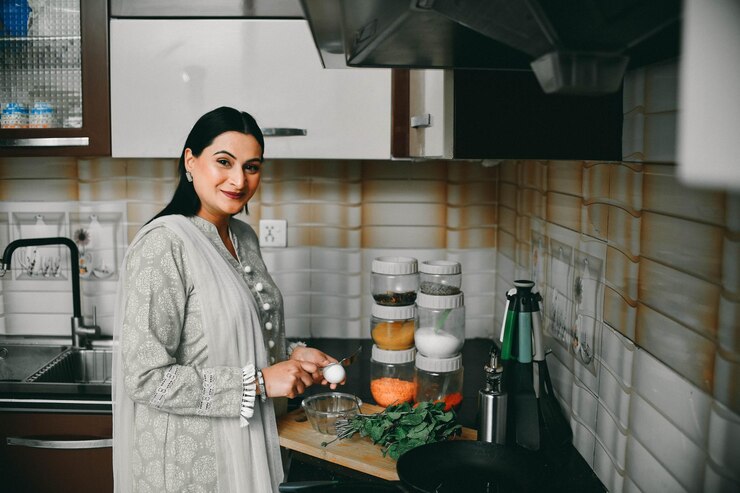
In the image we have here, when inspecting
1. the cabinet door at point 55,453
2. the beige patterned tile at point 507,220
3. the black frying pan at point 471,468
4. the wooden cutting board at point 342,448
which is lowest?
the cabinet door at point 55,453

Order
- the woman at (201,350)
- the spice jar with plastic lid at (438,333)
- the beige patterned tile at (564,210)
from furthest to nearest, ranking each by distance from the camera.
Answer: the spice jar with plastic lid at (438,333), the beige patterned tile at (564,210), the woman at (201,350)

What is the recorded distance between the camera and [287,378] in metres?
1.53

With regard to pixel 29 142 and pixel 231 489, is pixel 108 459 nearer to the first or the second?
pixel 231 489

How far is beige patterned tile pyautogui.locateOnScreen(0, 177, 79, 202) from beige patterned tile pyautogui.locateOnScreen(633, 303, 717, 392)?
6.52 feet

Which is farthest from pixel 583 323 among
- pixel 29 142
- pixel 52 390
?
pixel 29 142

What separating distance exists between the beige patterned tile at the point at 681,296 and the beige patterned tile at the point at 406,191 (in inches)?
52.0

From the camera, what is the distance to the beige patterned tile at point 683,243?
95 centimetres

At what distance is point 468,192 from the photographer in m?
2.49

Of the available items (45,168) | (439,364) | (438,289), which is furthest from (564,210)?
(45,168)

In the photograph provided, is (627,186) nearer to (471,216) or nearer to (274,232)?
(471,216)

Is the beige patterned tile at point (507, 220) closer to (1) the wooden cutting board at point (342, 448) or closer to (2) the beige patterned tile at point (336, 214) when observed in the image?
(2) the beige patterned tile at point (336, 214)

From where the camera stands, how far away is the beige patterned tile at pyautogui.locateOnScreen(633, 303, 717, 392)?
0.96 m

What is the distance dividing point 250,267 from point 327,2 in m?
1.03

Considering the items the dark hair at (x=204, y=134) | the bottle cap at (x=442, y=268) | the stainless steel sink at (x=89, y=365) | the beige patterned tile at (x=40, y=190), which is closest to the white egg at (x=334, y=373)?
the bottle cap at (x=442, y=268)
